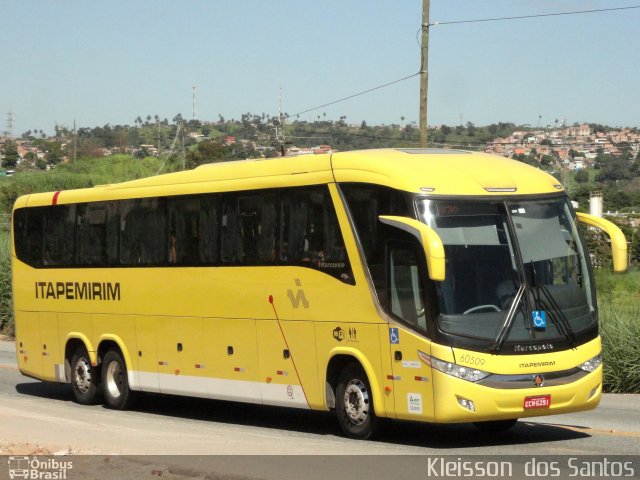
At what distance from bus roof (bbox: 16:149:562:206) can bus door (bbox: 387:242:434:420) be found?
79 centimetres

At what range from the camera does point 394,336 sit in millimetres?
12945

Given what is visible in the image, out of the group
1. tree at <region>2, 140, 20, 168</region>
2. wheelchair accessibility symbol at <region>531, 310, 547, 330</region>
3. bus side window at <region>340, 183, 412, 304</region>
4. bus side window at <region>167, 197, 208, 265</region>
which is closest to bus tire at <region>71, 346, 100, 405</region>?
bus side window at <region>167, 197, 208, 265</region>

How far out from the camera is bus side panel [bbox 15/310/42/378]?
2031cm

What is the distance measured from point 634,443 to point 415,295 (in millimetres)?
2846

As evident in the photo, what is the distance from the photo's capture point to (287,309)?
1471cm

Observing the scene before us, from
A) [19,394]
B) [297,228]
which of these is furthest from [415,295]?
[19,394]

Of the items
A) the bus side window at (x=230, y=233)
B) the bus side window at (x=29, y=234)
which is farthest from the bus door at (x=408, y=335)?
the bus side window at (x=29, y=234)

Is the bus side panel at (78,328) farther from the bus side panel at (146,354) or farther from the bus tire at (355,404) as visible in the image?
the bus tire at (355,404)

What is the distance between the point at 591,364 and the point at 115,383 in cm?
840

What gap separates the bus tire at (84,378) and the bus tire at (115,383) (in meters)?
0.30

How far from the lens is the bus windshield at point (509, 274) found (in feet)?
40.8

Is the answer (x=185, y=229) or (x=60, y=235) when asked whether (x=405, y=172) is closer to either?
(x=185, y=229)

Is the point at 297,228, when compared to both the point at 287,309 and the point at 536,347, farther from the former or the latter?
the point at 536,347

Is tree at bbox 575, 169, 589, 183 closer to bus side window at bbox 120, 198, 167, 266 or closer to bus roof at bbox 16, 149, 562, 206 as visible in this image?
bus side window at bbox 120, 198, 167, 266
